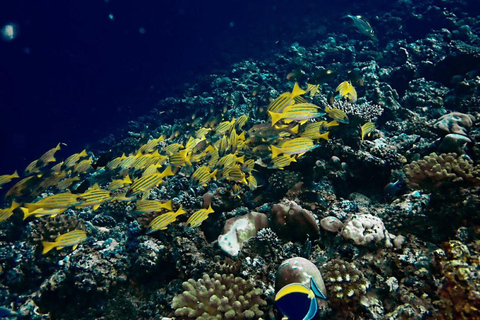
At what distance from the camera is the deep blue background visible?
6133 cm

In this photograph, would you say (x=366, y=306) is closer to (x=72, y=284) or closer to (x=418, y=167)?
(x=418, y=167)

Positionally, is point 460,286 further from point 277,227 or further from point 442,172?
point 277,227

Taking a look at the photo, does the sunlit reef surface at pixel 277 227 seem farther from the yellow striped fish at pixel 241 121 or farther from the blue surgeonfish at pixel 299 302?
the blue surgeonfish at pixel 299 302

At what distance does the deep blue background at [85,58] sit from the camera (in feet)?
201

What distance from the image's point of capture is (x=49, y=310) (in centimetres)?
511

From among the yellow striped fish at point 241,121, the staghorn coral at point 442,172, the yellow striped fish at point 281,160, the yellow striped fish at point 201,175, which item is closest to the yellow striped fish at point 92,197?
the yellow striped fish at point 201,175

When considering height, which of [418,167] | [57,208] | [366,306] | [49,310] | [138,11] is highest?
[138,11]

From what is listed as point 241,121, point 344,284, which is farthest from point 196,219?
point 241,121

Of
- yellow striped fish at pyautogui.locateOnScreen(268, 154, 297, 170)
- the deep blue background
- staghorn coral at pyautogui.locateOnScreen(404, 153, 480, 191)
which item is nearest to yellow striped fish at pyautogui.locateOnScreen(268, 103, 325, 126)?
yellow striped fish at pyautogui.locateOnScreen(268, 154, 297, 170)

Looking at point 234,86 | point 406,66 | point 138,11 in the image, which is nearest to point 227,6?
point 138,11

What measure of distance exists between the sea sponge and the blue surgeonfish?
890 mm

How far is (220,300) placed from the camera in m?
3.08

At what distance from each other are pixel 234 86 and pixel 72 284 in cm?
1402

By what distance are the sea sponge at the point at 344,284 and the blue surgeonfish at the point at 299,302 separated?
0.89 m
